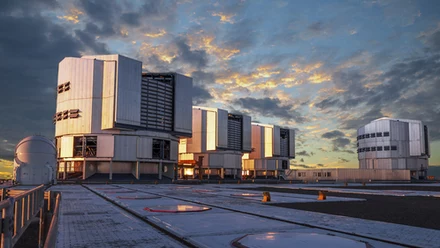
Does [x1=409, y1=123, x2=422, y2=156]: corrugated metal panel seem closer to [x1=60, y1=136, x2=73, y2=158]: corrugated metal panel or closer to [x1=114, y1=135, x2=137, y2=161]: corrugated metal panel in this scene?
[x1=114, y1=135, x2=137, y2=161]: corrugated metal panel

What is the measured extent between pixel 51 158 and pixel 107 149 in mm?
21998

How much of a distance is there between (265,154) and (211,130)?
114 ft

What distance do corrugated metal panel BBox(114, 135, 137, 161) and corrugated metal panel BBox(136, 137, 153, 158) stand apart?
902mm

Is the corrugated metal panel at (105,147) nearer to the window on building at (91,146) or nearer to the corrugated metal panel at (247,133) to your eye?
the window on building at (91,146)

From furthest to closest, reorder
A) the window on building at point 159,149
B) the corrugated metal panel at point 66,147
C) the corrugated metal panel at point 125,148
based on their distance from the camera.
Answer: the window on building at point 159,149 < the corrugated metal panel at point 66,147 < the corrugated metal panel at point 125,148

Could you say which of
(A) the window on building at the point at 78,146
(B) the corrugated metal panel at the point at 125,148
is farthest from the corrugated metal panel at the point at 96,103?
(B) the corrugated metal panel at the point at 125,148

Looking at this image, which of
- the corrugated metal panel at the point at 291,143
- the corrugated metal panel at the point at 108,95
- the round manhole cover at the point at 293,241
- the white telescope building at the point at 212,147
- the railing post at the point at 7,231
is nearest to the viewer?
the railing post at the point at 7,231

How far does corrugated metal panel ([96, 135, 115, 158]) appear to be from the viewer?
79.1 metres

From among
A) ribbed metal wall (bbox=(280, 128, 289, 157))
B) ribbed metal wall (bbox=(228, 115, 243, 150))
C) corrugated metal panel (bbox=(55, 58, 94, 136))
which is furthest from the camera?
ribbed metal wall (bbox=(280, 128, 289, 157))

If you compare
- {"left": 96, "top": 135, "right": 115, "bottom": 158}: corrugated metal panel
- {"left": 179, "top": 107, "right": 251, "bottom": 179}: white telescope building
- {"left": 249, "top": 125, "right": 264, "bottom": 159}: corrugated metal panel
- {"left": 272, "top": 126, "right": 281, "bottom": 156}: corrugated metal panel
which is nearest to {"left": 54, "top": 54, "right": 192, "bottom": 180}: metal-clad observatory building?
{"left": 96, "top": 135, "right": 115, "bottom": 158}: corrugated metal panel

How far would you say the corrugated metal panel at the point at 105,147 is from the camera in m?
79.1

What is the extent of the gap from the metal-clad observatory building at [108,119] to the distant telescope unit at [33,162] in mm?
21619

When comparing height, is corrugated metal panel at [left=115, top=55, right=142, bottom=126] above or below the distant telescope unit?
above

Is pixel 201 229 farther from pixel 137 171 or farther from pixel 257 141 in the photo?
pixel 257 141
